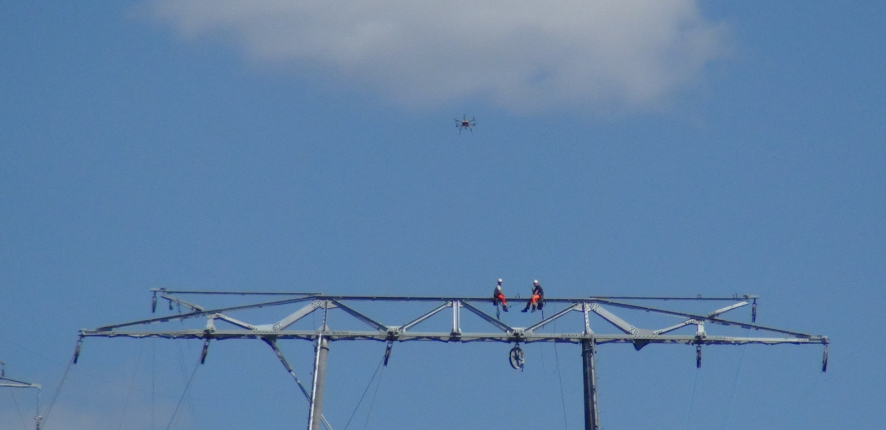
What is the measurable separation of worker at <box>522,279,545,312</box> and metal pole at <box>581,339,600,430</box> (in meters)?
2.02

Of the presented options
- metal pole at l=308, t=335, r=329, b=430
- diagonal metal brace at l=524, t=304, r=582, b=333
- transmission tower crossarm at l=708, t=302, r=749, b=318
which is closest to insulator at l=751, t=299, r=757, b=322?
transmission tower crossarm at l=708, t=302, r=749, b=318

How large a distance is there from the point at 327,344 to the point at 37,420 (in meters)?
22.5

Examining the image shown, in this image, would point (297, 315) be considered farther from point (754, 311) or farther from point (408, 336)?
point (754, 311)

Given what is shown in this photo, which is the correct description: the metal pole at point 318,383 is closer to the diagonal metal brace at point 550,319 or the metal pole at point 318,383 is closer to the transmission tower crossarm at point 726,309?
the diagonal metal brace at point 550,319

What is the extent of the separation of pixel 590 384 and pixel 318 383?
8860mm

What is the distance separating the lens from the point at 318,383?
151ft

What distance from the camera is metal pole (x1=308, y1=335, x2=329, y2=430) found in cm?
4562

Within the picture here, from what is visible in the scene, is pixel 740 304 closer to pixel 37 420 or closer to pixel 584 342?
pixel 584 342

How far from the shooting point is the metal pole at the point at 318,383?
45.6 meters

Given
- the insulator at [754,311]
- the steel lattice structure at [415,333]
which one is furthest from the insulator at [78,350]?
the insulator at [754,311]

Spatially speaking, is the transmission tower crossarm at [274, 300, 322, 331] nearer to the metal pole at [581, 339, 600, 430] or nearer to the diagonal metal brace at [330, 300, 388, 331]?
the diagonal metal brace at [330, 300, 388, 331]

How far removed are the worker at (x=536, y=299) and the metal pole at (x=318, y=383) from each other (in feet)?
22.9

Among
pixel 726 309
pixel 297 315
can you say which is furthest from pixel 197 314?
pixel 726 309

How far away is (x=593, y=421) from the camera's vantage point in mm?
45469
